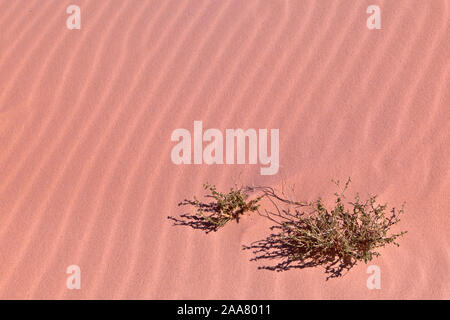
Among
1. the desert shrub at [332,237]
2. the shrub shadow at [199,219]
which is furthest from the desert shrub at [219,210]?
the desert shrub at [332,237]

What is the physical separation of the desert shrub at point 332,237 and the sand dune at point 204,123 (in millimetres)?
90

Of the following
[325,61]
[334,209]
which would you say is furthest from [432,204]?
[325,61]

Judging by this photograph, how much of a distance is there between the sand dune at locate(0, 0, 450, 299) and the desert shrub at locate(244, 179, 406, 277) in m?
0.09

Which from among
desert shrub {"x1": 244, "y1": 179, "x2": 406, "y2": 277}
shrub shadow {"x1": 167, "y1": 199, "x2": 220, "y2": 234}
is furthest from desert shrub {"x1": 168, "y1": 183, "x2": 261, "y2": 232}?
desert shrub {"x1": 244, "y1": 179, "x2": 406, "y2": 277}

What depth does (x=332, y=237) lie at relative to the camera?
10.2 feet

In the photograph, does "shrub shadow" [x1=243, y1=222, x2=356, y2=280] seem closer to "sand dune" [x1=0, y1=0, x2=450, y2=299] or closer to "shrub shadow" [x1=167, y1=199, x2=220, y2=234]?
"sand dune" [x1=0, y1=0, x2=450, y2=299]

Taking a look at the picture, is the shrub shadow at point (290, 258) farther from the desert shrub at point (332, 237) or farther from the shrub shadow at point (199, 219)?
the shrub shadow at point (199, 219)

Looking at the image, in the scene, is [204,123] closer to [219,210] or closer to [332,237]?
[219,210]

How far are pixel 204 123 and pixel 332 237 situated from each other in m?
1.56

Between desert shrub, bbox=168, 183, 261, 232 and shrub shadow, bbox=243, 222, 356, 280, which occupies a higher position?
desert shrub, bbox=168, 183, 261, 232

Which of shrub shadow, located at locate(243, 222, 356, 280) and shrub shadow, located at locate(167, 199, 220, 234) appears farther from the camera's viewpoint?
shrub shadow, located at locate(167, 199, 220, 234)

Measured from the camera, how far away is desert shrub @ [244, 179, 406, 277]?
3.15 meters

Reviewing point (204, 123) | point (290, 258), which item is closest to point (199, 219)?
Answer: point (290, 258)
